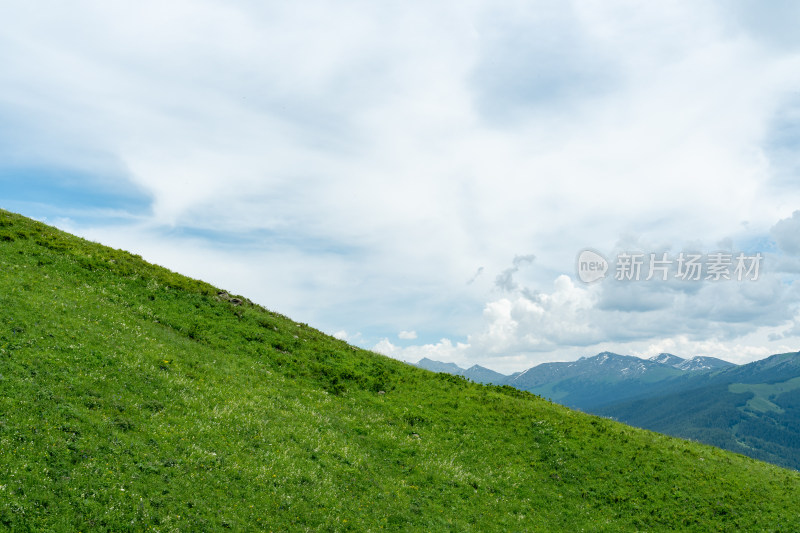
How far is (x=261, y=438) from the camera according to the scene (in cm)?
2477

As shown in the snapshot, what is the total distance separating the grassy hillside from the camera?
60.2 feet

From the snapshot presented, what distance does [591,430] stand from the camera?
3772cm

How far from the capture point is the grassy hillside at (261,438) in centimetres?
1834

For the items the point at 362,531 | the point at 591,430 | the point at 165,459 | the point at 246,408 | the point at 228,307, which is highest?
the point at 228,307

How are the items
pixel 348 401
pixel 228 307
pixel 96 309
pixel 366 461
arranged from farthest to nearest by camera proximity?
pixel 228 307 → pixel 348 401 → pixel 96 309 → pixel 366 461

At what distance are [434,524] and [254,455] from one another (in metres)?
9.89

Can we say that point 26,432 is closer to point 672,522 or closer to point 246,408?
point 246,408

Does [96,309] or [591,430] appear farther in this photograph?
[591,430]

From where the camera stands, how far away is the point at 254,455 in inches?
906

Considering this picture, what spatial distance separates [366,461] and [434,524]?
5554 mm

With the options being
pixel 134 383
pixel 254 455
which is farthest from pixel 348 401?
pixel 134 383

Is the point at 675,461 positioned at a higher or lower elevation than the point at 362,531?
higher

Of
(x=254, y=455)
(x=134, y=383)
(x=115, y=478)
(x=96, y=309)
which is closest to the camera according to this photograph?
(x=115, y=478)

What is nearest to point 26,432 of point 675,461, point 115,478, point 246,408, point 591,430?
point 115,478
